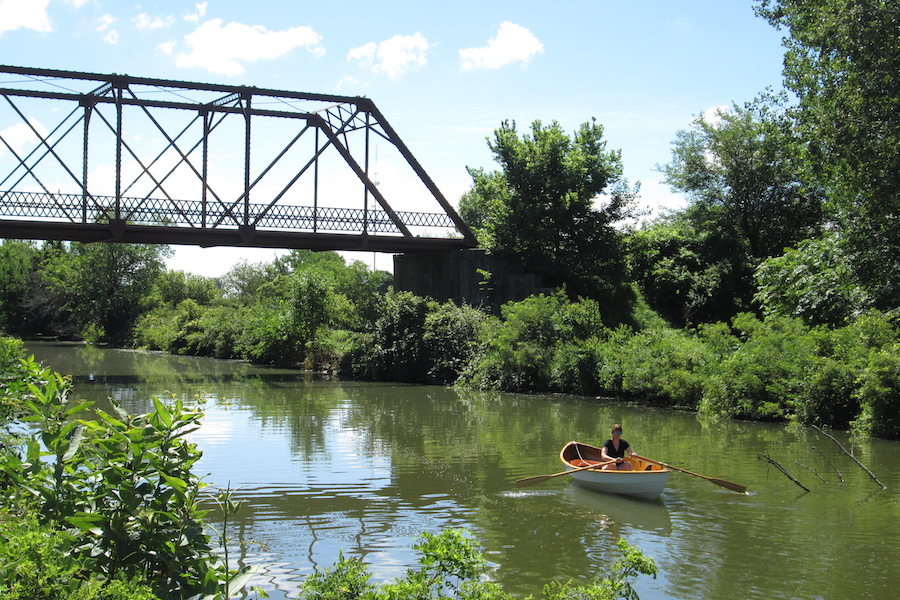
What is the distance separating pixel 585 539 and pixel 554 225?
26.8 metres

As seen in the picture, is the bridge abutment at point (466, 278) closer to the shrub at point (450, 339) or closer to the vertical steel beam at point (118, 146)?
the shrub at point (450, 339)

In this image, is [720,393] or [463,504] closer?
[463,504]

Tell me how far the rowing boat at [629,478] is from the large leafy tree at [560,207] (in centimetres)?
2205

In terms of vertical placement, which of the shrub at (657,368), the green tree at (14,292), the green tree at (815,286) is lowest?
the shrub at (657,368)

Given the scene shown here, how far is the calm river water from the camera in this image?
10.0m

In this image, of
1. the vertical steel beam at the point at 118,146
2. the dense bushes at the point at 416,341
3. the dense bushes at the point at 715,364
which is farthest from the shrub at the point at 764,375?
the vertical steel beam at the point at 118,146

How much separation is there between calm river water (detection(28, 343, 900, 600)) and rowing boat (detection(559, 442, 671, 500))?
18 centimetres

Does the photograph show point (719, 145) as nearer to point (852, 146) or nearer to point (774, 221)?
point (774, 221)

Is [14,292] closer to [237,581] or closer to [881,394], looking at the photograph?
[881,394]

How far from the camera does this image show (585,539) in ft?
38.2

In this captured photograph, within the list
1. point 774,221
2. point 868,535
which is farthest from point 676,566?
point 774,221

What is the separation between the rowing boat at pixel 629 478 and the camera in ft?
46.0

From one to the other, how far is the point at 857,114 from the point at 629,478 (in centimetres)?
1276

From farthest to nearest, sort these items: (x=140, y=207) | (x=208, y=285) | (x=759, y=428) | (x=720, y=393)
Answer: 1. (x=208, y=285)
2. (x=140, y=207)
3. (x=720, y=393)
4. (x=759, y=428)
